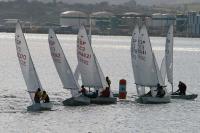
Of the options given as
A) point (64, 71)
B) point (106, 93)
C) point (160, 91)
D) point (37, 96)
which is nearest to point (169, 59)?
point (160, 91)

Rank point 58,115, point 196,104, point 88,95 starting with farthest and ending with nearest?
point 196,104 < point 88,95 < point 58,115

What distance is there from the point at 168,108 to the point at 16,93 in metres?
16.4

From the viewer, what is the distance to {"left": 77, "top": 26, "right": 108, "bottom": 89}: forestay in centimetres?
6838

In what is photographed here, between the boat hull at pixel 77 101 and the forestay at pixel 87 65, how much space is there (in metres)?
3.15

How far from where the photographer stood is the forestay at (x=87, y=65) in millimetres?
68375

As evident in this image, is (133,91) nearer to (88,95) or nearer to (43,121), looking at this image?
(88,95)

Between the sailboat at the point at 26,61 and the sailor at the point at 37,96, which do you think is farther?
the sailboat at the point at 26,61

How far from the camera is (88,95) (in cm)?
6625

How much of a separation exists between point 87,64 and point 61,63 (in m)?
2.18

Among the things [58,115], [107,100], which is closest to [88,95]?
[107,100]

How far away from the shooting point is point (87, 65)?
226 ft

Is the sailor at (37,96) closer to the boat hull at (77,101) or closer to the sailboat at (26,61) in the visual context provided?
the sailboat at (26,61)

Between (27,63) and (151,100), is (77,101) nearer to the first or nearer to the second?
(27,63)

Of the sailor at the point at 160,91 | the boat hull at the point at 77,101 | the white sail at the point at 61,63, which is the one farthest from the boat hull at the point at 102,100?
the sailor at the point at 160,91
